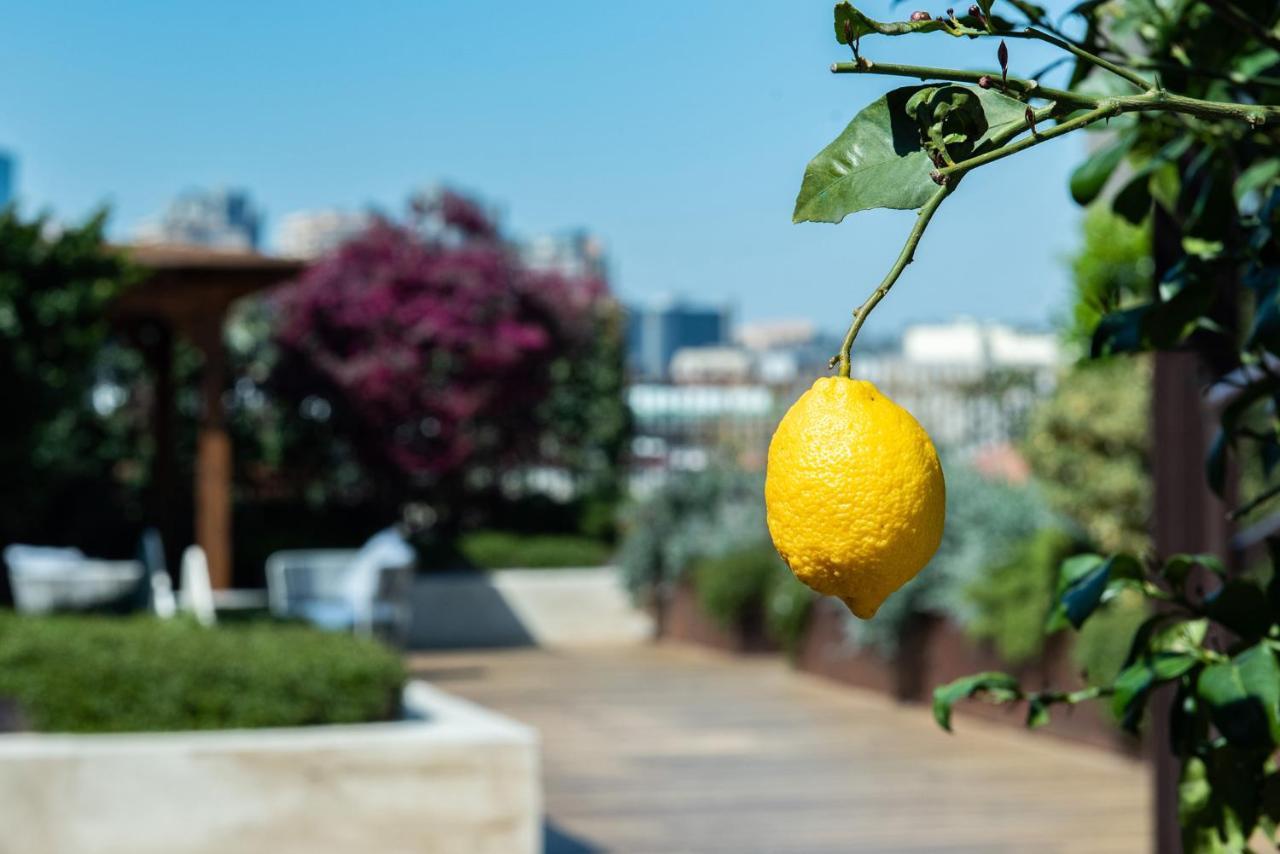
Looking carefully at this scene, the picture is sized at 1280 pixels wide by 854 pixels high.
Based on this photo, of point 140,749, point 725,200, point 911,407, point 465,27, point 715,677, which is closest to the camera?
point 725,200

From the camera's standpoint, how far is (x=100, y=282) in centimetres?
691

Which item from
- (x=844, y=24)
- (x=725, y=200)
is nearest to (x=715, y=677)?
(x=725, y=200)

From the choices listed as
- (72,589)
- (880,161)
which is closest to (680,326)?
(72,589)

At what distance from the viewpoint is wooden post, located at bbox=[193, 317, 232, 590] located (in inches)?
458

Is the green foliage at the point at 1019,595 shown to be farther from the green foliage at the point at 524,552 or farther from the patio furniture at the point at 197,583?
the green foliage at the point at 524,552

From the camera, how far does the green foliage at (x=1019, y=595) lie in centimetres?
779

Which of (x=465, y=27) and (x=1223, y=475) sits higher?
(x=465, y=27)

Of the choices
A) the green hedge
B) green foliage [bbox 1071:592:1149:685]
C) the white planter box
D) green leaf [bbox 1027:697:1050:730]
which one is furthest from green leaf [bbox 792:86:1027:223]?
green foliage [bbox 1071:592:1149:685]

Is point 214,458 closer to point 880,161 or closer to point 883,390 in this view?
point 883,390

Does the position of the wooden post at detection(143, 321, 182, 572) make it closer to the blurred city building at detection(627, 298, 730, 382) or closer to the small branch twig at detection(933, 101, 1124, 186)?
the small branch twig at detection(933, 101, 1124, 186)

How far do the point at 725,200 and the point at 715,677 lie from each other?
921 cm

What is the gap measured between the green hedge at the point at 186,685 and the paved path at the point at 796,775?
1.01 metres

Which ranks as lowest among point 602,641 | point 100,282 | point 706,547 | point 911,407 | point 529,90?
point 602,641

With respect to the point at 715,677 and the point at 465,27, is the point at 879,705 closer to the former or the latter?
the point at 715,677
